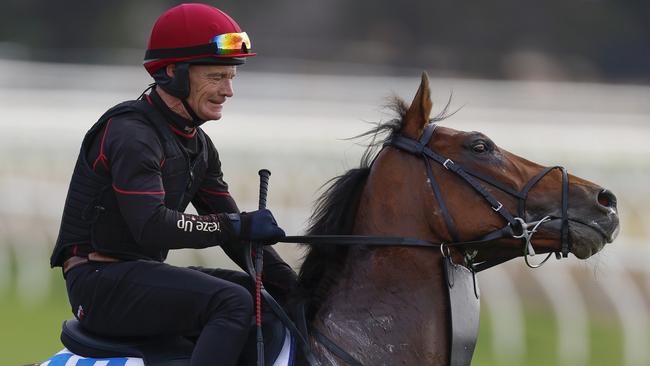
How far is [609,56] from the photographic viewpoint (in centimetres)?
2878

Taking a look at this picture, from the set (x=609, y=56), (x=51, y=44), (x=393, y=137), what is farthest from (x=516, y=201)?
(x=51, y=44)

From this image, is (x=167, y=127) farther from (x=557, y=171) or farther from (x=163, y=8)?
(x=163, y=8)

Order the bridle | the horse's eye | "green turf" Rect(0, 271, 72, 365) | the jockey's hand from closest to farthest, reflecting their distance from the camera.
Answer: the jockey's hand < the bridle < the horse's eye < "green turf" Rect(0, 271, 72, 365)

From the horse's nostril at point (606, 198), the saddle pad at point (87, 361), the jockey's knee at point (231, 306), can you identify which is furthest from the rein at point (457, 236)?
the saddle pad at point (87, 361)

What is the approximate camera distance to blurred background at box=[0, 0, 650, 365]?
1193 centimetres

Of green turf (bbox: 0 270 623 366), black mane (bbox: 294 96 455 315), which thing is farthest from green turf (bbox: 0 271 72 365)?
black mane (bbox: 294 96 455 315)

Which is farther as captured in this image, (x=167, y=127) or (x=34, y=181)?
(x=34, y=181)

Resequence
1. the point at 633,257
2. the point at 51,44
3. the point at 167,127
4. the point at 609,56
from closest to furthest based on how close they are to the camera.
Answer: the point at 167,127, the point at 633,257, the point at 609,56, the point at 51,44

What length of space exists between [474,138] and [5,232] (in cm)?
1165

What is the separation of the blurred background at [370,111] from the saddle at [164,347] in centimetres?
81

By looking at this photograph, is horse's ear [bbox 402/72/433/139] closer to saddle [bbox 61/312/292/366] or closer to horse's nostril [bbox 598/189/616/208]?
horse's nostril [bbox 598/189/616/208]

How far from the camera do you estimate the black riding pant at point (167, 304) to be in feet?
14.6

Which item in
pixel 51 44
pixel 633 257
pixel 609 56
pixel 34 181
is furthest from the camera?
pixel 51 44

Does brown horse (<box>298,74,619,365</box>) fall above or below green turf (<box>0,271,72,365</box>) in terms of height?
above
